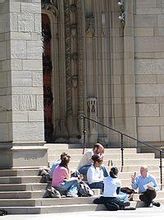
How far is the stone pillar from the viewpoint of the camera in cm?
2075

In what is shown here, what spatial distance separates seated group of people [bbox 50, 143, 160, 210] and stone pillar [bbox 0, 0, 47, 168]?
95 cm

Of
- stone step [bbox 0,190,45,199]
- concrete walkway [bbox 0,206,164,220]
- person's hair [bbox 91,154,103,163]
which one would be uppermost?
Result: person's hair [bbox 91,154,103,163]

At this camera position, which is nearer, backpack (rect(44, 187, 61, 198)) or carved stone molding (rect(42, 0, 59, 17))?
backpack (rect(44, 187, 61, 198))

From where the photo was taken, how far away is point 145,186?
66.9 ft

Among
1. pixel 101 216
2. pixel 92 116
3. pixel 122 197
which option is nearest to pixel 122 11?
pixel 92 116

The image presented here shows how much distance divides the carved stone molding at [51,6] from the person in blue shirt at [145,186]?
7657 mm

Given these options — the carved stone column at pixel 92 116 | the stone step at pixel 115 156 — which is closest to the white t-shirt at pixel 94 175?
the stone step at pixel 115 156

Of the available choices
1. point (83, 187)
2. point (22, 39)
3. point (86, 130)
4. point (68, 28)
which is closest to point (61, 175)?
point (83, 187)

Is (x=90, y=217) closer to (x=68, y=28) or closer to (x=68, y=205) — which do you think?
(x=68, y=205)

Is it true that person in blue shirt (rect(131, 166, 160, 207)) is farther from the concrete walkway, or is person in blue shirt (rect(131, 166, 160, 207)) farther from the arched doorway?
the arched doorway

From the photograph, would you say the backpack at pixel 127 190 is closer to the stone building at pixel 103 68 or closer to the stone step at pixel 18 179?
the stone step at pixel 18 179

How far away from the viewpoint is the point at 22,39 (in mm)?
21031

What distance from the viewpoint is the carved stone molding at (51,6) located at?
26.3 meters

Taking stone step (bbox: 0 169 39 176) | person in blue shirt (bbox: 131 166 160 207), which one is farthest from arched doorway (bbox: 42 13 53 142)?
person in blue shirt (bbox: 131 166 160 207)
